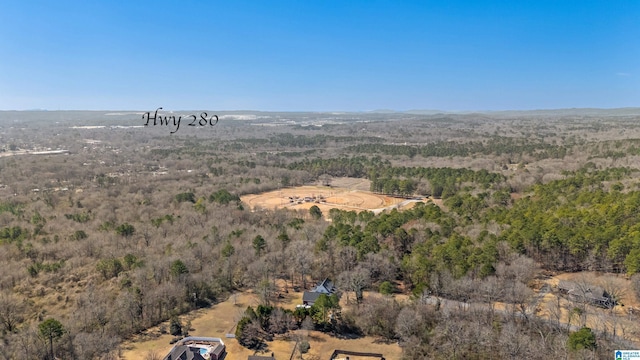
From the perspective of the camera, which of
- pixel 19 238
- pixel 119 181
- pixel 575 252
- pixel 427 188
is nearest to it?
pixel 575 252

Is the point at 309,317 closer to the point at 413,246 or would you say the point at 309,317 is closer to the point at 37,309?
the point at 413,246

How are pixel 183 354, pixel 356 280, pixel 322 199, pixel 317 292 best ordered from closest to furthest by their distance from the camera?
1. pixel 183 354
2. pixel 356 280
3. pixel 317 292
4. pixel 322 199

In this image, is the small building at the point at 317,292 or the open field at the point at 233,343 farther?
the small building at the point at 317,292

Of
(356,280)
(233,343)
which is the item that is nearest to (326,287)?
(356,280)

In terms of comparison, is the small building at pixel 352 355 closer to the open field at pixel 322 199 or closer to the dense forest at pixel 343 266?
the dense forest at pixel 343 266

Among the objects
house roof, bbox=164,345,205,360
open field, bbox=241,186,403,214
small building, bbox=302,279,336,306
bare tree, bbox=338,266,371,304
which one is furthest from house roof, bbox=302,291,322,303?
open field, bbox=241,186,403,214

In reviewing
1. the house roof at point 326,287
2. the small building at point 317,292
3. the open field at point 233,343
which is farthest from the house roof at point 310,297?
the open field at point 233,343

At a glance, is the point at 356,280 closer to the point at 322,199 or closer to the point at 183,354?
the point at 183,354

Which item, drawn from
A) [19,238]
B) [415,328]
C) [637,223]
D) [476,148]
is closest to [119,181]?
[19,238]
